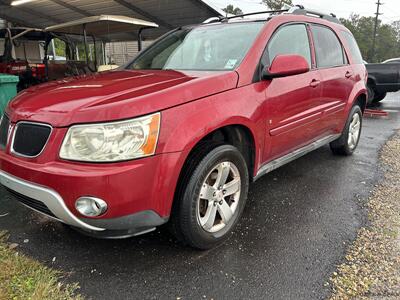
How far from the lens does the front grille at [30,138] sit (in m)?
2.30

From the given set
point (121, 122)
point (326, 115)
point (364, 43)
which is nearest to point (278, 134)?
point (326, 115)

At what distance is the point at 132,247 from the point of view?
9.30 feet

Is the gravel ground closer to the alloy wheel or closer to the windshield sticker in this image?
the alloy wheel

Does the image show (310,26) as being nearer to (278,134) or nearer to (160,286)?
(278,134)

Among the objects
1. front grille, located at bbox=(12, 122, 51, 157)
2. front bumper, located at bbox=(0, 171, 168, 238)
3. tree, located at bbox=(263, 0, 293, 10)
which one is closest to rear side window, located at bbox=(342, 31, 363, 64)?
front bumper, located at bbox=(0, 171, 168, 238)

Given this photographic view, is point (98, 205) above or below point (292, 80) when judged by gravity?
below

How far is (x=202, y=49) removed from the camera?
3.54 meters

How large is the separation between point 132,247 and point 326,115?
2708mm

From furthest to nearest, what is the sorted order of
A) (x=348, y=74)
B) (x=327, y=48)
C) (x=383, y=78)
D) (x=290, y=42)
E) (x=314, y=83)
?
(x=383, y=78), (x=348, y=74), (x=327, y=48), (x=314, y=83), (x=290, y=42)

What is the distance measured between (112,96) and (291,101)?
5.94 ft

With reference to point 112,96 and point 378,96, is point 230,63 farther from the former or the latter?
point 378,96

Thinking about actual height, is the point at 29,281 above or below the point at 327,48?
below

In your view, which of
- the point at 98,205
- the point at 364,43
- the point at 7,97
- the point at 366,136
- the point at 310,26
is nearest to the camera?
the point at 98,205

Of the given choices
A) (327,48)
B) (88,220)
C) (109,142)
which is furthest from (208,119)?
(327,48)
